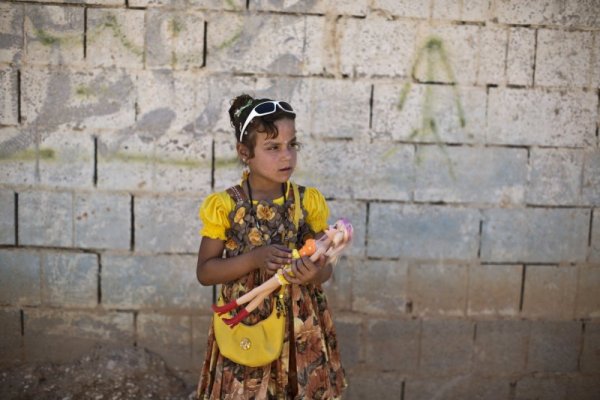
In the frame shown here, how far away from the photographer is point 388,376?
362cm

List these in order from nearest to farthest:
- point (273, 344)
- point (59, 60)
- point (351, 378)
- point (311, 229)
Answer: point (273, 344) < point (311, 229) < point (59, 60) < point (351, 378)

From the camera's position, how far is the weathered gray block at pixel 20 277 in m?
3.49

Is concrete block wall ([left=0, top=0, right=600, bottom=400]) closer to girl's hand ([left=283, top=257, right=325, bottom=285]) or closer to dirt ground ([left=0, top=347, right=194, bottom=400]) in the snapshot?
dirt ground ([left=0, top=347, right=194, bottom=400])

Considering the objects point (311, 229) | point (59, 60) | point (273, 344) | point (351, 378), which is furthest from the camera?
point (351, 378)

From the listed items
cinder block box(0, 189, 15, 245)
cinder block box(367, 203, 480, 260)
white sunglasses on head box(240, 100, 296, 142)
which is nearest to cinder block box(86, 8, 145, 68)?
cinder block box(0, 189, 15, 245)

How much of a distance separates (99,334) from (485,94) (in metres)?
2.49

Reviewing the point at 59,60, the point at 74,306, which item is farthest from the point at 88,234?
the point at 59,60

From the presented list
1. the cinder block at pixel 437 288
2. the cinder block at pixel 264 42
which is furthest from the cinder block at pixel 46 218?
the cinder block at pixel 437 288

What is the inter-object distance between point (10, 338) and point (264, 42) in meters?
2.14

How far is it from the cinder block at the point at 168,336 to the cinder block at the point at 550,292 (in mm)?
1896

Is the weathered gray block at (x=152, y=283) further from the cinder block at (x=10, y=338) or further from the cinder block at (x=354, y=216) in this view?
the cinder block at (x=354, y=216)

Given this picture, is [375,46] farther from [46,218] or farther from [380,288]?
[46,218]

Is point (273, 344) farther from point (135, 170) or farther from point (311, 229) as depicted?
point (135, 170)

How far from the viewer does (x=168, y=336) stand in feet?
11.7
